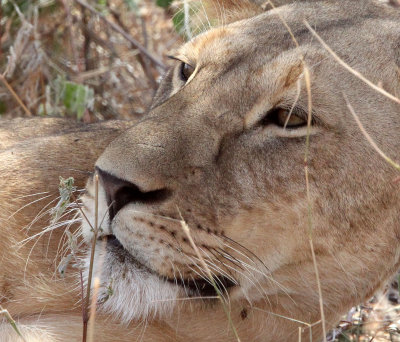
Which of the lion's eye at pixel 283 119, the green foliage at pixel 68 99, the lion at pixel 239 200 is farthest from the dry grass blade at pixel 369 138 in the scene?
the green foliage at pixel 68 99

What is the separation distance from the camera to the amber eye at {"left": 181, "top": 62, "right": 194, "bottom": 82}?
2.72 metres

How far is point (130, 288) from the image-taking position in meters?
2.30

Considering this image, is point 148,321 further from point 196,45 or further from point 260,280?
point 196,45

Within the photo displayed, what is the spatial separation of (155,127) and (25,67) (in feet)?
8.99

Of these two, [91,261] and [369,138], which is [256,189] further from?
[91,261]

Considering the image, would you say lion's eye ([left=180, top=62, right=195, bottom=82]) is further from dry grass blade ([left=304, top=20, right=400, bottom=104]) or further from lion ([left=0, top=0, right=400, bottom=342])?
dry grass blade ([left=304, top=20, right=400, bottom=104])

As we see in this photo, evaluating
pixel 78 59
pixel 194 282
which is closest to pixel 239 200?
pixel 194 282

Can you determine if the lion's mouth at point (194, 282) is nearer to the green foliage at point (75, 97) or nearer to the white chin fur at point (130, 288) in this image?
the white chin fur at point (130, 288)

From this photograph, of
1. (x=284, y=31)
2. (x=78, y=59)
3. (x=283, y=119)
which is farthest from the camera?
(x=78, y=59)

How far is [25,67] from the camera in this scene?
4797 millimetres

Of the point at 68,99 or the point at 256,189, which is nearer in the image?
the point at 256,189

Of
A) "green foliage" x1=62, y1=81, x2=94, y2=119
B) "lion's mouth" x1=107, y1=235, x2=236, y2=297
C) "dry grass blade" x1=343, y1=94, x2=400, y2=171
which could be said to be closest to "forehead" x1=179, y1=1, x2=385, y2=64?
"dry grass blade" x1=343, y1=94, x2=400, y2=171

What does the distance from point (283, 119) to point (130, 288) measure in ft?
2.38

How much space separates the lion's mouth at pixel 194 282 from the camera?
87.9 inches
